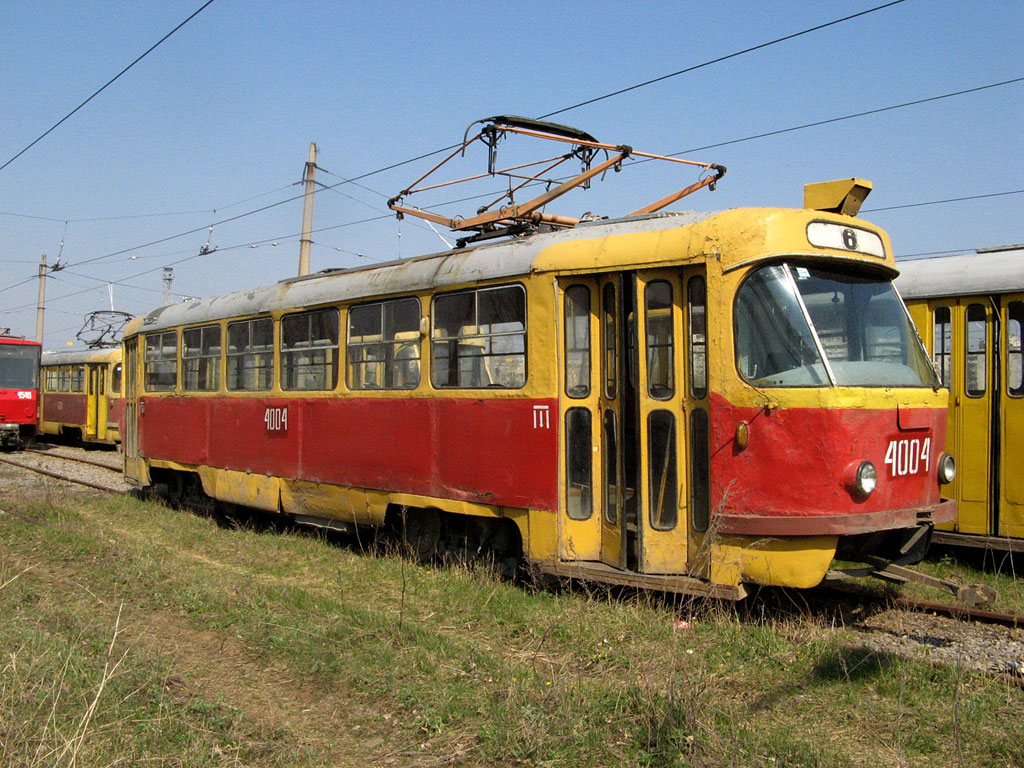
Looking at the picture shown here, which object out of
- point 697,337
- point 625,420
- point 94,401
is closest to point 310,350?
point 625,420

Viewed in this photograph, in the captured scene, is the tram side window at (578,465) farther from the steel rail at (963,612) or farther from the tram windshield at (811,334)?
the steel rail at (963,612)

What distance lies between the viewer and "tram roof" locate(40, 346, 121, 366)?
80.6ft

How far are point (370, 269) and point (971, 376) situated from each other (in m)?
5.81

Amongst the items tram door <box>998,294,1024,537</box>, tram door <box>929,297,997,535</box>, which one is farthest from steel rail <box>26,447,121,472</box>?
tram door <box>998,294,1024,537</box>

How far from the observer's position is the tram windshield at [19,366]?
2458 centimetres

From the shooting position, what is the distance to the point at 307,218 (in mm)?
19062

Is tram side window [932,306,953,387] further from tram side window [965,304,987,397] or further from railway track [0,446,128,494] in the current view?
railway track [0,446,128,494]

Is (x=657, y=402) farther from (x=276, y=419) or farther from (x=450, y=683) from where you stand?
(x=276, y=419)

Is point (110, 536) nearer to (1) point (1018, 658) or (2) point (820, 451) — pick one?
(2) point (820, 451)

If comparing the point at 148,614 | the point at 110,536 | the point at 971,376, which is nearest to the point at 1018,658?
the point at 971,376

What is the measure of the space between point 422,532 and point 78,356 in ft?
71.4

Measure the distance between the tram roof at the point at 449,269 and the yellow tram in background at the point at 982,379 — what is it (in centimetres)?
232

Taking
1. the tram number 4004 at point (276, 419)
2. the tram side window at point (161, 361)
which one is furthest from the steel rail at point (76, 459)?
the tram number 4004 at point (276, 419)

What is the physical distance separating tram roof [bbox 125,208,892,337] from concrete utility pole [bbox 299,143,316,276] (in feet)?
20.7
